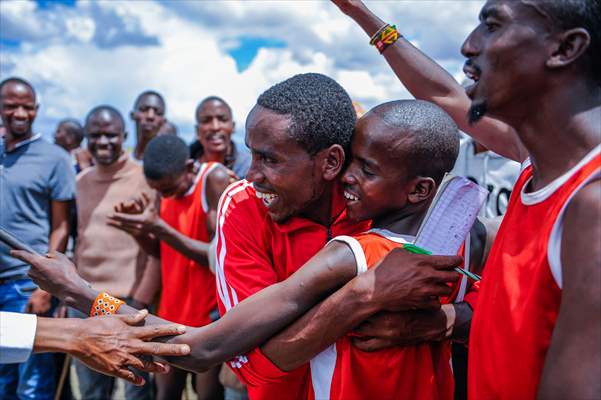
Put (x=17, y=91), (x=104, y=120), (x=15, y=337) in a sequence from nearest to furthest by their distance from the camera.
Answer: (x=15, y=337) < (x=17, y=91) < (x=104, y=120)

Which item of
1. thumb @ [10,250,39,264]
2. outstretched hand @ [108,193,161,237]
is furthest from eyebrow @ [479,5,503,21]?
outstretched hand @ [108,193,161,237]

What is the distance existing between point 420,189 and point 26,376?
4081 millimetres

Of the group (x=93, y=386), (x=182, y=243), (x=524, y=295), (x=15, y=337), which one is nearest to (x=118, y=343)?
(x=15, y=337)

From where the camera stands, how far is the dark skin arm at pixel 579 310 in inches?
44.6

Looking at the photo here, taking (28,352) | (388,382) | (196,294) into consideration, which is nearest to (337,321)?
(388,382)

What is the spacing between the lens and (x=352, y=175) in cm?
191

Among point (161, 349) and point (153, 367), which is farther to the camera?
point (153, 367)

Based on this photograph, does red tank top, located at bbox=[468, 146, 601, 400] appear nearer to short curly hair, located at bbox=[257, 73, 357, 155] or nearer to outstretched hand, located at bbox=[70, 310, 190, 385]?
short curly hair, located at bbox=[257, 73, 357, 155]

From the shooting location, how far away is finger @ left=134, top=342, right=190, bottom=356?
6.17 ft

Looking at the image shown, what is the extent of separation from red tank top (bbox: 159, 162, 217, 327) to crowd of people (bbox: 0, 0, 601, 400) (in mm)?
1828

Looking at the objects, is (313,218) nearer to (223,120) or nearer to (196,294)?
(196,294)

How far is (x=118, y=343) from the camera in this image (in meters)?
2.01

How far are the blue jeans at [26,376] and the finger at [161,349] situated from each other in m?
3.00

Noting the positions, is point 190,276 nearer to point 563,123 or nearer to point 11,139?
point 11,139
